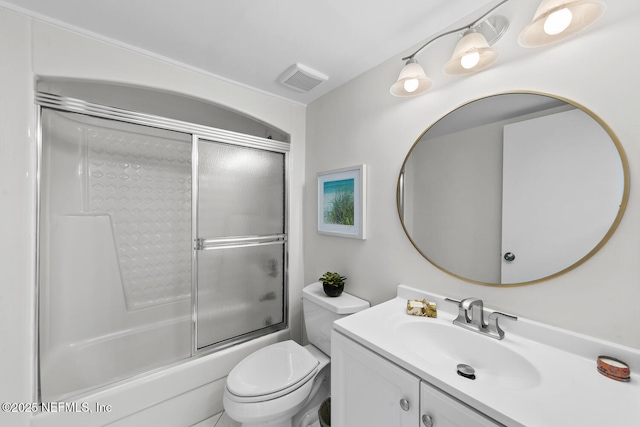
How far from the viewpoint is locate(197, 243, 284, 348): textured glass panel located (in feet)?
5.55

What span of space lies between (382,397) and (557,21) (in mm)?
1443

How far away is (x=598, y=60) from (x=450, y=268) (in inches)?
36.7

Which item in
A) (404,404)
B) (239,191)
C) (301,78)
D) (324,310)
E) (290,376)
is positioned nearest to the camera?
(404,404)

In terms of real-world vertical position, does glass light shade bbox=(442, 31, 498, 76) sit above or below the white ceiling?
below

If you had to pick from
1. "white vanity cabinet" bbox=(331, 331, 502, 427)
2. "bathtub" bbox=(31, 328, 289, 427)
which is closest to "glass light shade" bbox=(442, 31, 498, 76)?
"white vanity cabinet" bbox=(331, 331, 502, 427)

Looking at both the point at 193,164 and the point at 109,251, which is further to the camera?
the point at 109,251

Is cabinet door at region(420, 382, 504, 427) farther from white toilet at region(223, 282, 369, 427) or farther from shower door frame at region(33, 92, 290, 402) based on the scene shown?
shower door frame at region(33, 92, 290, 402)

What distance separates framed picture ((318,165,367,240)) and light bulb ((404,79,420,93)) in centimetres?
51

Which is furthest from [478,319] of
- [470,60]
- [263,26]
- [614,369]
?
[263,26]

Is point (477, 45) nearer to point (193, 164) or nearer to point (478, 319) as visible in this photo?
point (478, 319)

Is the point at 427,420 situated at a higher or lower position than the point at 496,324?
lower

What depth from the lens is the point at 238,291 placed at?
1.83 metres

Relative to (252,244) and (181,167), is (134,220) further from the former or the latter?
(252,244)

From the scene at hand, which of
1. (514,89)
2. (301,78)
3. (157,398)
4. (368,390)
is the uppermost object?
(301,78)
